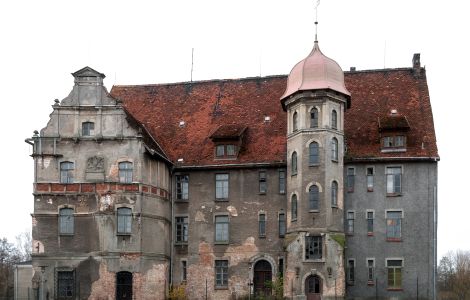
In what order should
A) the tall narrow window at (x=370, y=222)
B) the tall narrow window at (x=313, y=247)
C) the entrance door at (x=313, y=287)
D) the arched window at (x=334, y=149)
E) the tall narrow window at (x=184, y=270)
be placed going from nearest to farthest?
the entrance door at (x=313, y=287) < the tall narrow window at (x=313, y=247) < the arched window at (x=334, y=149) < the tall narrow window at (x=370, y=222) < the tall narrow window at (x=184, y=270)

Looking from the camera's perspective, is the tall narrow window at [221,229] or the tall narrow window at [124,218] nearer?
the tall narrow window at [124,218]

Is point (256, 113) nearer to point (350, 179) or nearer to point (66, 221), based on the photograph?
point (350, 179)

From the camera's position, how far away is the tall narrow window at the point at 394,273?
39.7m

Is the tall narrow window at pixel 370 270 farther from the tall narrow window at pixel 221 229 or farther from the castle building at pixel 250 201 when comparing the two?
the tall narrow window at pixel 221 229

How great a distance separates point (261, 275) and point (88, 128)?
12711 millimetres

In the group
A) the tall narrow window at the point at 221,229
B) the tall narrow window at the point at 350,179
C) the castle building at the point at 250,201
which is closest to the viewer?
the castle building at the point at 250,201

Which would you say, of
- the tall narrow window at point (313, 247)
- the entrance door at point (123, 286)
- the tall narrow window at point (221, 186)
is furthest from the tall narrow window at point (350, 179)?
the entrance door at point (123, 286)

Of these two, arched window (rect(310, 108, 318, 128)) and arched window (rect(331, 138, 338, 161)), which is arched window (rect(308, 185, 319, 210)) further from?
arched window (rect(310, 108, 318, 128))

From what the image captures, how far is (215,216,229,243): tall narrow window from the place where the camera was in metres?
42.3

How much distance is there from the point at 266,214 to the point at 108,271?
30.4 ft

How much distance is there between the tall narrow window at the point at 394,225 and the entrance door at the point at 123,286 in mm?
14165

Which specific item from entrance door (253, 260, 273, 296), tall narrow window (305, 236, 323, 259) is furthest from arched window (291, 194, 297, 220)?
entrance door (253, 260, 273, 296)

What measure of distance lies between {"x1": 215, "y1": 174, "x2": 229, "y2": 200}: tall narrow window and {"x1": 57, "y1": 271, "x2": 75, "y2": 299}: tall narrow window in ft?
30.4

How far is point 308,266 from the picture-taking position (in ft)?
126
